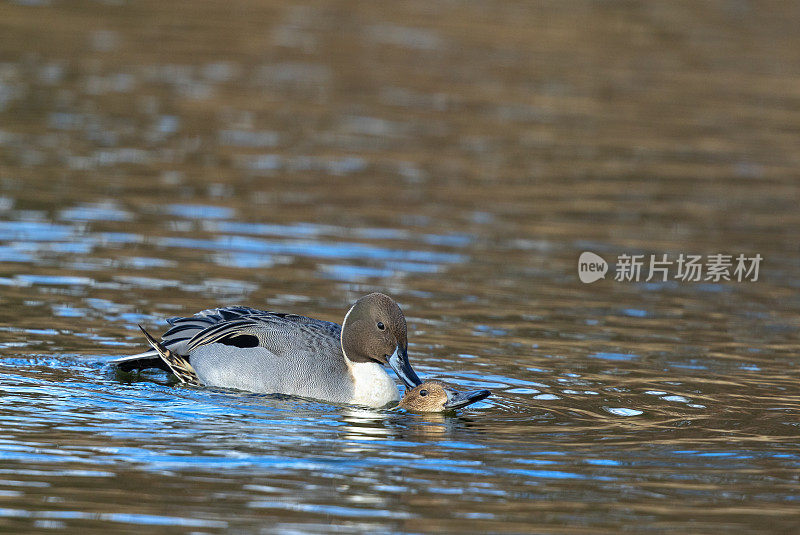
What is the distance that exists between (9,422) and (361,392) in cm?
256

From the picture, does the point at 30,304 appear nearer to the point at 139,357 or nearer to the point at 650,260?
the point at 139,357

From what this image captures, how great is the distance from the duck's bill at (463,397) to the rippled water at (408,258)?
4.9 inches

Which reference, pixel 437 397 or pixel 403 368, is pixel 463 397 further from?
pixel 403 368

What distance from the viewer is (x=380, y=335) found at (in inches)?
426

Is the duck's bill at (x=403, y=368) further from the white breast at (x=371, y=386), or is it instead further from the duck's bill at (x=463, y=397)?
the duck's bill at (x=463, y=397)

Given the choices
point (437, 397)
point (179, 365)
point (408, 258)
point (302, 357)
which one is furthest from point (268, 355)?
point (408, 258)

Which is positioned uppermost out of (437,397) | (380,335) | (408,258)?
(408,258)

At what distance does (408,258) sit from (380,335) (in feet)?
15.3

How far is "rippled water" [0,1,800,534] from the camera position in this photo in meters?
8.67

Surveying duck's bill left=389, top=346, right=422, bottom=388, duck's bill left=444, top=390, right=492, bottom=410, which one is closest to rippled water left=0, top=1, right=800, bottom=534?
duck's bill left=444, top=390, right=492, bottom=410

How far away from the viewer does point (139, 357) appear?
1092 centimetres

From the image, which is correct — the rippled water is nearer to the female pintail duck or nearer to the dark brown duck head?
the female pintail duck

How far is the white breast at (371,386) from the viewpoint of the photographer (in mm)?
10805

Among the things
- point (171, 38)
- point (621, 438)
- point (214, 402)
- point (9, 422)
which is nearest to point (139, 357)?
point (214, 402)
